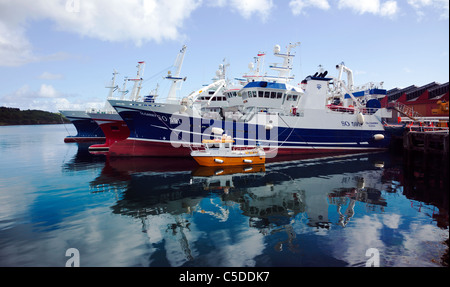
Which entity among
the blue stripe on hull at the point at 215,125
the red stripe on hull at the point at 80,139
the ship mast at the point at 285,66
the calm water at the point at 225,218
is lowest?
the calm water at the point at 225,218

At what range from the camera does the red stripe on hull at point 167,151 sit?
27594mm

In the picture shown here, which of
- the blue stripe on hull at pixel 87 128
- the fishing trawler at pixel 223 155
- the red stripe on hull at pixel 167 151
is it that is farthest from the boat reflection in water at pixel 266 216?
the blue stripe on hull at pixel 87 128

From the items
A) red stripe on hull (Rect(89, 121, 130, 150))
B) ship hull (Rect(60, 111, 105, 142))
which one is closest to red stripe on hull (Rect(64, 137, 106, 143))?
ship hull (Rect(60, 111, 105, 142))

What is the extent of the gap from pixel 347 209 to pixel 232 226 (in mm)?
6077

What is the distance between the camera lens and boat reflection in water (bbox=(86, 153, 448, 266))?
787 centimetres

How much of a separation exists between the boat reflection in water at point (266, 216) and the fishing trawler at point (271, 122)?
6.99 meters

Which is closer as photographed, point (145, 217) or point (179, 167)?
point (145, 217)

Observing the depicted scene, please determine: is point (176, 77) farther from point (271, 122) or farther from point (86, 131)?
point (86, 131)

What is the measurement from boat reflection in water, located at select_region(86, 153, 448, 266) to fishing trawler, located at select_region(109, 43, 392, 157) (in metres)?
6.99

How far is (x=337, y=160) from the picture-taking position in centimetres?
2664

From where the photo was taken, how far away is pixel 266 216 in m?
11.2

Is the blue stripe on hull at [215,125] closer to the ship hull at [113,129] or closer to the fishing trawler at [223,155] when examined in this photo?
the fishing trawler at [223,155]
